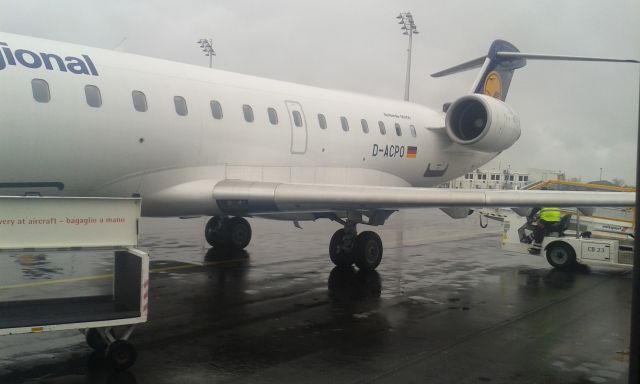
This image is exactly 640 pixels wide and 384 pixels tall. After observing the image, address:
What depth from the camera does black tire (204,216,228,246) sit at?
573 inches

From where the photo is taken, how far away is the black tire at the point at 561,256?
12.9 meters

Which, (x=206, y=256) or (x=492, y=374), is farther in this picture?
(x=206, y=256)

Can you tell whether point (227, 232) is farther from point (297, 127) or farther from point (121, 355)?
point (121, 355)

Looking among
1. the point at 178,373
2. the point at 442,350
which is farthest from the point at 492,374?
the point at 178,373

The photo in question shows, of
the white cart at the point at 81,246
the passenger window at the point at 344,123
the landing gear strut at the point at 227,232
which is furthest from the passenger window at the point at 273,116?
the white cart at the point at 81,246

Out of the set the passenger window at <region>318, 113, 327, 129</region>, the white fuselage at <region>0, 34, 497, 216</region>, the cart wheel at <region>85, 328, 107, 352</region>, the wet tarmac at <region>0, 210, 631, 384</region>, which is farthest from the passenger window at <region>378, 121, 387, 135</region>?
the cart wheel at <region>85, 328, 107, 352</region>

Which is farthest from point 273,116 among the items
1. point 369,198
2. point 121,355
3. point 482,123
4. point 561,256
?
point 561,256

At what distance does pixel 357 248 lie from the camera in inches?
470

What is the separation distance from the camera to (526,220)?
46.4ft

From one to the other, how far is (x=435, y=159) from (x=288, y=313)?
8428mm

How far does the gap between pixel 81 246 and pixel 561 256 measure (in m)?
10.8

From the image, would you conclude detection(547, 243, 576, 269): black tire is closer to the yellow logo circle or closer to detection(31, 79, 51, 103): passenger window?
the yellow logo circle

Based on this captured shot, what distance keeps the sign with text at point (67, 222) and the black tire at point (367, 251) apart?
6.57 m

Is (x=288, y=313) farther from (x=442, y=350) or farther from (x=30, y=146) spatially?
(x=30, y=146)
